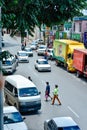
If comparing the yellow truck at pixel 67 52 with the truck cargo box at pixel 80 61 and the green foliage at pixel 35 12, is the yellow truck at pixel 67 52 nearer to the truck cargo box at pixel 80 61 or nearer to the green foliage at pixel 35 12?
the truck cargo box at pixel 80 61

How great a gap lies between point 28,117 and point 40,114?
2.95ft

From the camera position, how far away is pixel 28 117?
25.1m

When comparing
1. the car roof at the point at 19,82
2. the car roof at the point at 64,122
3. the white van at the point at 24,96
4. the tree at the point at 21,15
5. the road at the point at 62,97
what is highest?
the tree at the point at 21,15

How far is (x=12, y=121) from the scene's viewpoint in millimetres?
20594

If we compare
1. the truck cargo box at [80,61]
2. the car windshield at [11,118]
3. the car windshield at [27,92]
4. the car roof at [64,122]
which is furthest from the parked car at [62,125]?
the truck cargo box at [80,61]

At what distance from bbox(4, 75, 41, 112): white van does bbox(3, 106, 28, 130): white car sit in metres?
3.93

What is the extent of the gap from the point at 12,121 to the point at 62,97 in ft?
35.2

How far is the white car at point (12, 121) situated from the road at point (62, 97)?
1764 mm

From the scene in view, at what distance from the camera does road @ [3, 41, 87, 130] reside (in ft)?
80.2

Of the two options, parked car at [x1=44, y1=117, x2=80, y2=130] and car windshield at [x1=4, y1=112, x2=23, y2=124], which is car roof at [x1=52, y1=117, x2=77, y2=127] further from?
car windshield at [x1=4, y1=112, x2=23, y2=124]

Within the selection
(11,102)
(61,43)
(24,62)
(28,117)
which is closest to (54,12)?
(28,117)

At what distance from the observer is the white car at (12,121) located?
65.2 feet

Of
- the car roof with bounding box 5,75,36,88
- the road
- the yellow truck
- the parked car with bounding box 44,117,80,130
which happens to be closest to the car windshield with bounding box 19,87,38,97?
the car roof with bounding box 5,75,36,88

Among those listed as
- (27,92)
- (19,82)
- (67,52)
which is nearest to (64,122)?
(27,92)
